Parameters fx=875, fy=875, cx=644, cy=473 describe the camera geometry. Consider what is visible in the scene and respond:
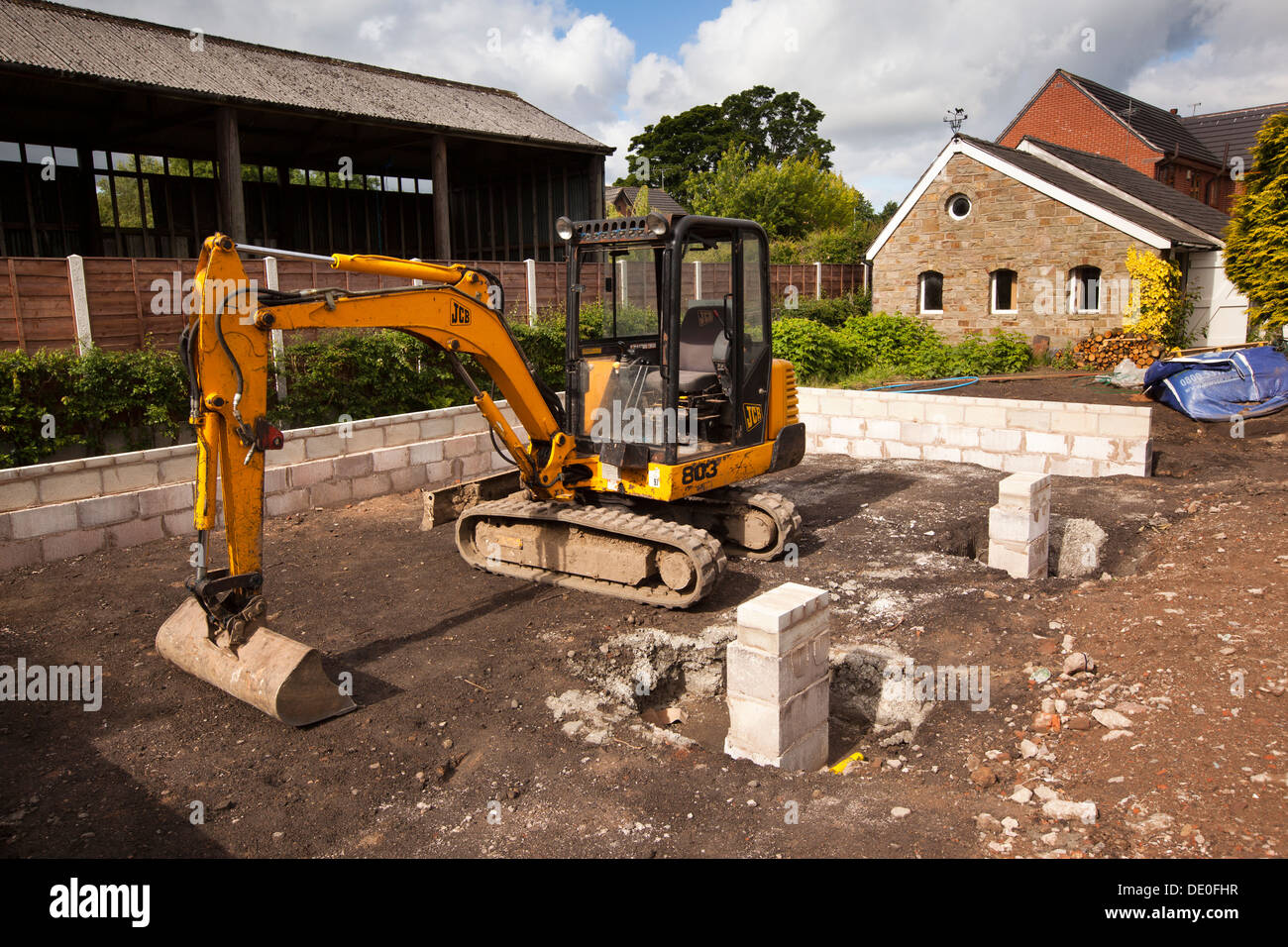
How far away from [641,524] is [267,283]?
296 inches

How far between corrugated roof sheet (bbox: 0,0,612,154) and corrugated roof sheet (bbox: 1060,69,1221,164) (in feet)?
65.4

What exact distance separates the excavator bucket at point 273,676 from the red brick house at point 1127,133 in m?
29.6

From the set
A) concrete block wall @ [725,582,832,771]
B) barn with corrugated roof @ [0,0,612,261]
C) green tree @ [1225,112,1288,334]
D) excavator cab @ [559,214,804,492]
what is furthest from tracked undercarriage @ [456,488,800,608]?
green tree @ [1225,112,1288,334]

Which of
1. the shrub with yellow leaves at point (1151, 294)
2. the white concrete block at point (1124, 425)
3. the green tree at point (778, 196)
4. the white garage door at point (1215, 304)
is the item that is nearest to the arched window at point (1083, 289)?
the shrub with yellow leaves at point (1151, 294)

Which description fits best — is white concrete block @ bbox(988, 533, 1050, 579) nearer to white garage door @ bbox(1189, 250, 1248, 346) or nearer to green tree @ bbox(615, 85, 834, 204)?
white garage door @ bbox(1189, 250, 1248, 346)

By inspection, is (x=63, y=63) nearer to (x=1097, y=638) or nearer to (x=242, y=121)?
(x=242, y=121)

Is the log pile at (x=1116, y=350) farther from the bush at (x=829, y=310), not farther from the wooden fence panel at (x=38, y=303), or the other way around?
the wooden fence panel at (x=38, y=303)

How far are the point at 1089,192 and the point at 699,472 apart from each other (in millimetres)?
17270

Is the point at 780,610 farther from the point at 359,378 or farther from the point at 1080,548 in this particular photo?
the point at 359,378

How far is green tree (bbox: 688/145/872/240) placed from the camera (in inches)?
1503

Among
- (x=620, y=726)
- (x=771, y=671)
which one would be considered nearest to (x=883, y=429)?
(x=620, y=726)

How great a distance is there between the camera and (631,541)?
7.26 m

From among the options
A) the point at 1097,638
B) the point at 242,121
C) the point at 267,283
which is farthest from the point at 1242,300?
the point at 242,121
